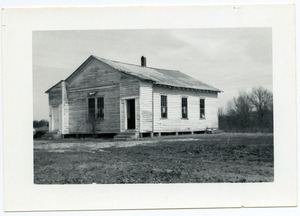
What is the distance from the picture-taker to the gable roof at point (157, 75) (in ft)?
64.3

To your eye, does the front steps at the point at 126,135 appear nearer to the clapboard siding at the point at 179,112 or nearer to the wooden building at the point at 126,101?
the wooden building at the point at 126,101

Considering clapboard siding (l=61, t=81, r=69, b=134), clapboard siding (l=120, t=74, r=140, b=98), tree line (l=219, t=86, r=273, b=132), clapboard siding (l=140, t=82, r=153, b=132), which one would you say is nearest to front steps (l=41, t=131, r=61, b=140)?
clapboard siding (l=61, t=81, r=69, b=134)

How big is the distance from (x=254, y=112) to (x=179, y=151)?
465 centimetres

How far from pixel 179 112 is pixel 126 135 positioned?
4094 mm

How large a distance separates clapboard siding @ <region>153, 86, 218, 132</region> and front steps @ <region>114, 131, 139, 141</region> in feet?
4.58

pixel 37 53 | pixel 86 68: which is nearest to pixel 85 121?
pixel 86 68

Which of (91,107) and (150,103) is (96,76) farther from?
(150,103)

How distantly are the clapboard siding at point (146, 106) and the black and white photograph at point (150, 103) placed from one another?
0.05 m

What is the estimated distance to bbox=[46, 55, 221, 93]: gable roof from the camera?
1959 centimetres

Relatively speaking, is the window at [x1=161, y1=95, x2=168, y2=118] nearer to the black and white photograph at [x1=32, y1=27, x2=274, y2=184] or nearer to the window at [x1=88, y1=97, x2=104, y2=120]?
the black and white photograph at [x1=32, y1=27, x2=274, y2=184]

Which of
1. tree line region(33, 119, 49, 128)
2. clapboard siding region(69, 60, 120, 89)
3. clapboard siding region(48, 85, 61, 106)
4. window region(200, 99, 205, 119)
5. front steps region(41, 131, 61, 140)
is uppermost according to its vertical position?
clapboard siding region(69, 60, 120, 89)

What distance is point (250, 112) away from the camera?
17766mm

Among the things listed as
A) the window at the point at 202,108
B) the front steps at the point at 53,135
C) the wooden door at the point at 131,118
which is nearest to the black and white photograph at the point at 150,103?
the front steps at the point at 53,135

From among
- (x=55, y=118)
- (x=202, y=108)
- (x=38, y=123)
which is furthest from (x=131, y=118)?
(x=38, y=123)
